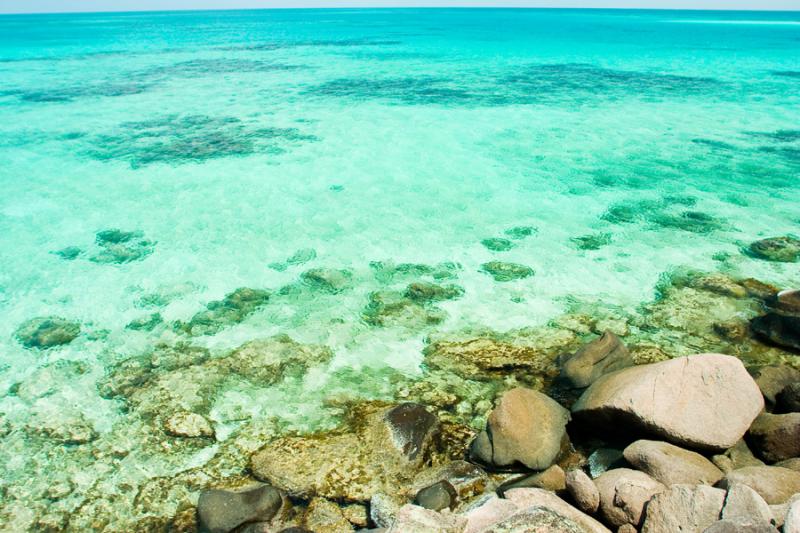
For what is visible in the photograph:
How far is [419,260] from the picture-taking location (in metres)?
10.0

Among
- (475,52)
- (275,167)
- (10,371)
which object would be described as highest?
(475,52)

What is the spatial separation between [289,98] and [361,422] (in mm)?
19886

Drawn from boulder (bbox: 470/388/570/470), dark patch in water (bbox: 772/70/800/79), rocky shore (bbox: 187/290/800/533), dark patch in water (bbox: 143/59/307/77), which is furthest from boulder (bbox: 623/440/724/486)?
dark patch in water (bbox: 772/70/800/79)

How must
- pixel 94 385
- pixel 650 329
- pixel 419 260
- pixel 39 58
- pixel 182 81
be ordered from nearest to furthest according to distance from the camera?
1. pixel 94 385
2. pixel 650 329
3. pixel 419 260
4. pixel 182 81
5. pixel 39 58

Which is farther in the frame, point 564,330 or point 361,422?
point 564,330

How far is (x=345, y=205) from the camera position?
1275cm

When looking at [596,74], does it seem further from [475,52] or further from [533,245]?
[533,245]

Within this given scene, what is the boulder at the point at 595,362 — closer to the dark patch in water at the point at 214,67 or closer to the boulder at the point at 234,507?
the boulder at the point at 234,507

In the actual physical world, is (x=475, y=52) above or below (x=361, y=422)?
above

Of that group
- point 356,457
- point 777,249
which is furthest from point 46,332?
point 777,249

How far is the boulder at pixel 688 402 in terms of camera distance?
4.92 meters

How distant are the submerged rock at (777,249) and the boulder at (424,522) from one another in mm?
8583

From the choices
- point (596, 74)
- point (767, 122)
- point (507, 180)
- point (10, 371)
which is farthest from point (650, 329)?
point (596, 74)

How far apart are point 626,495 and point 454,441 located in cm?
194
